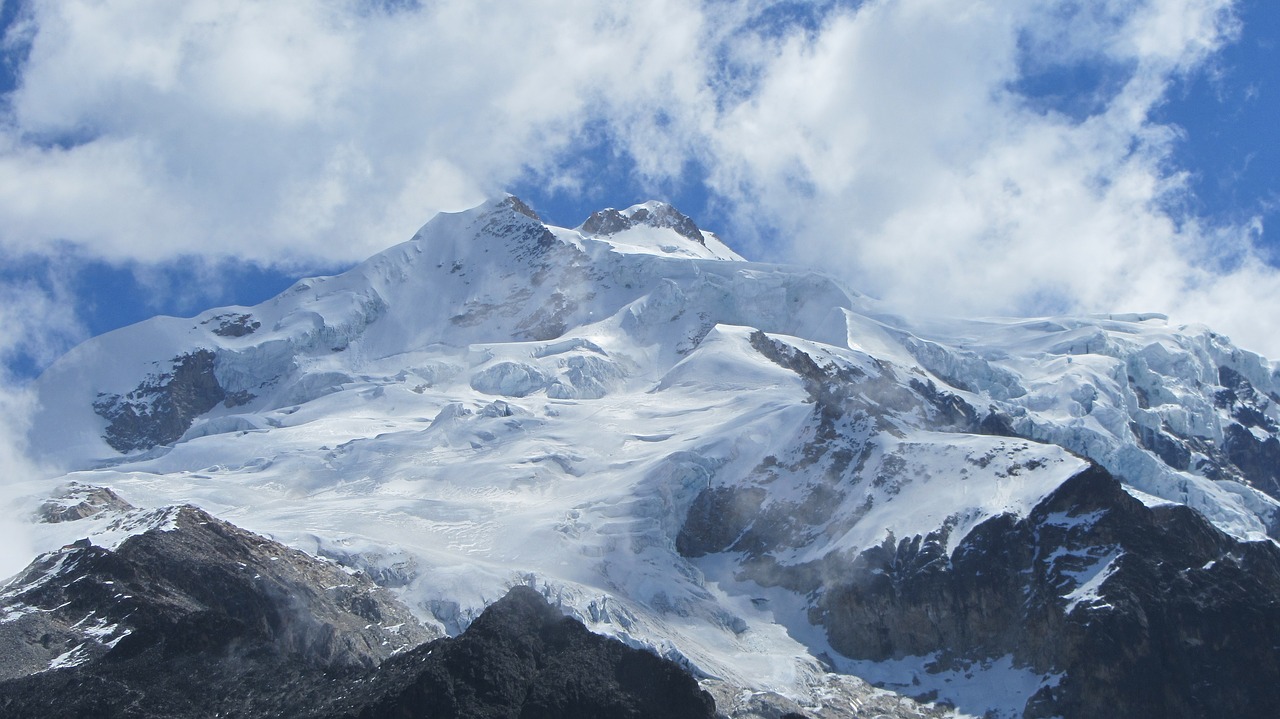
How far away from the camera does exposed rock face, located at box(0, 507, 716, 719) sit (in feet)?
374

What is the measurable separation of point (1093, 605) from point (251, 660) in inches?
3694

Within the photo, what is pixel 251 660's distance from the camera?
12638 centimetres

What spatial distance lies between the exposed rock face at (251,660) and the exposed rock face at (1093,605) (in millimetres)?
62561


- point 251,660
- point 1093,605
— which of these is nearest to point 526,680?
point 251,660

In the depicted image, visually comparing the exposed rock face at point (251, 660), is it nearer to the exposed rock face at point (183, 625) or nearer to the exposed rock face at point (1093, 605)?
the exposed rock face at point (183, 625)

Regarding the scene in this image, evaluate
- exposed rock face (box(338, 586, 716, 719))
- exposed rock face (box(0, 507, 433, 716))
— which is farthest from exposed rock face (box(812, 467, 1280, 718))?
exposed rock face (box(338, 586, 716, 719))

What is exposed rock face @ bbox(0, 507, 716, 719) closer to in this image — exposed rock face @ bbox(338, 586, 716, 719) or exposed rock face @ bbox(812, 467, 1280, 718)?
exposed rock face @ bbox(338, 586, 716, 719)

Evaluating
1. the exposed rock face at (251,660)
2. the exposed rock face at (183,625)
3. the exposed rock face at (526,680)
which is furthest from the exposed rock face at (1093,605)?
the exposed rock face at (526,680)

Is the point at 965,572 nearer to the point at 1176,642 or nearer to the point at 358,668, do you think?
the point at 1176,642

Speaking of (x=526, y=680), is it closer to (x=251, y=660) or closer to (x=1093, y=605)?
(x=251, y=660)

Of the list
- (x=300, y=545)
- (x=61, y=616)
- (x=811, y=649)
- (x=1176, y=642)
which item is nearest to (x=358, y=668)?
(x=61, y=616)

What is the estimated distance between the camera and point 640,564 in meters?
200

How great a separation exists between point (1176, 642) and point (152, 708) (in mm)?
107983

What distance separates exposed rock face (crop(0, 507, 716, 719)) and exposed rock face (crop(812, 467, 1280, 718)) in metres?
62.6
